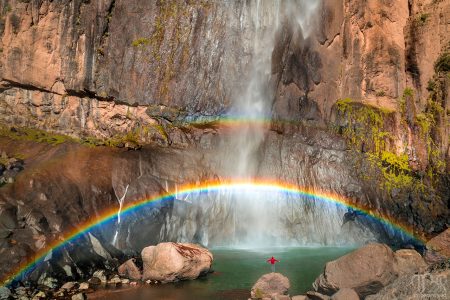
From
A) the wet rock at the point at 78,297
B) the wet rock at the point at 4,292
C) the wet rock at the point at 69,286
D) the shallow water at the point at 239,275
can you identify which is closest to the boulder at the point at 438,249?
the shallow water at the point at 239,275

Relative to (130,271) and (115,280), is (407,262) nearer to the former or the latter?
(130,271)

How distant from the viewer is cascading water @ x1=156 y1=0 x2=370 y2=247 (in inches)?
1056

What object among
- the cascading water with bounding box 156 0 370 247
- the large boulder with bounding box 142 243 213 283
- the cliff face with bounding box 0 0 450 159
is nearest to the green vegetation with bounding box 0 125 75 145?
the cliff face with bounding box 0 0 450 159

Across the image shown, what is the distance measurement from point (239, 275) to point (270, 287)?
339cm

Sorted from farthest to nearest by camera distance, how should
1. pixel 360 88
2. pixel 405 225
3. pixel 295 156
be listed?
pixel 360 88 < pixel 295 156 < pixel 405 225

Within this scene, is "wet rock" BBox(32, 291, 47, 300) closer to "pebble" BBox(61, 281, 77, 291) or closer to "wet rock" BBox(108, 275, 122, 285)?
"pebble" BBox(61, 281, 77, 291)

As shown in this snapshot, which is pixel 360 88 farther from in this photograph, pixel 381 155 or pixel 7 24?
pixel 7 24

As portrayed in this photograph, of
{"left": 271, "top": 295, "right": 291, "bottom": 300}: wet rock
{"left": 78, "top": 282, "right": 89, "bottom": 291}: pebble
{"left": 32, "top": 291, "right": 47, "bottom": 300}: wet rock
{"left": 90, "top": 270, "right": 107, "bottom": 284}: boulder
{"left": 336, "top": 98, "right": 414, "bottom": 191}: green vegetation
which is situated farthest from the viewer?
{"left": 336, "top": 98, "right": 414, "bottom": 191}: green vegetation

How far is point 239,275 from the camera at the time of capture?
62.2 ft

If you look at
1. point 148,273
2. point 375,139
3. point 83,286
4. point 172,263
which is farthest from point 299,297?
point 375,139

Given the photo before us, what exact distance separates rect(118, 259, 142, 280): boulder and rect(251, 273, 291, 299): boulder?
17.0 feet

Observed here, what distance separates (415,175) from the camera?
30188 mm

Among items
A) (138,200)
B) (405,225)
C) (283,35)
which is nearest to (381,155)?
(405,225)

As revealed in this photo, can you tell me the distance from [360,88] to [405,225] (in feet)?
34.5
